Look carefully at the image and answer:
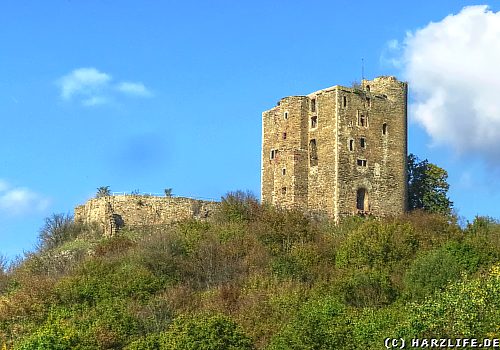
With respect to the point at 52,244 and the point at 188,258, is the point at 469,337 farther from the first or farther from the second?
the point at 52,244

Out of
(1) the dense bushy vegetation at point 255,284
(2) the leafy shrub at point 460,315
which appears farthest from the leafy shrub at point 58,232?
(2) the leafy shrub at point 460,315

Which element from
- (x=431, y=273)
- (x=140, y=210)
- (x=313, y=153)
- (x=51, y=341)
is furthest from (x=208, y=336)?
(x=313, y=153)

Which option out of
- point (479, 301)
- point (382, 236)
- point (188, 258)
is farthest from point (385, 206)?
point (479, 301)

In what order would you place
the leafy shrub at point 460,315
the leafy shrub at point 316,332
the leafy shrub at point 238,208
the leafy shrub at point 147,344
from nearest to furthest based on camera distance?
the leafy shrub at point 460,315
the leafy shrub at point 316,332
the leafy shrub at point 147,344
the leafy shrub at point 238,208

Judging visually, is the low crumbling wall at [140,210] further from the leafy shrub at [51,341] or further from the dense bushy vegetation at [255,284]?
the leafy shrub at [51,341]

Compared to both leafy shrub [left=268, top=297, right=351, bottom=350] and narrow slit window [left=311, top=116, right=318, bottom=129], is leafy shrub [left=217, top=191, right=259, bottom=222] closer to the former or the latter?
narrow slit window [left=311, top=116, right=318, bottom=129]

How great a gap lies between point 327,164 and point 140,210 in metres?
10.6

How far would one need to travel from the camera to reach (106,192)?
5475cm

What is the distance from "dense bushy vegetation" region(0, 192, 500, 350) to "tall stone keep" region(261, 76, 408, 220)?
5.43 feet

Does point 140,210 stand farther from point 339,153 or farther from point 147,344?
point 147,344

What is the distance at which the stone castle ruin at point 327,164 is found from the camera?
170 feet

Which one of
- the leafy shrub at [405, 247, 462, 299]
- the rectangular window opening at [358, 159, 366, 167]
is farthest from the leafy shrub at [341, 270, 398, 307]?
the rectangular window opening at [358, 159, 366, 167]

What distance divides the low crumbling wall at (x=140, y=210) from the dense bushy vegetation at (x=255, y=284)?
1077mm

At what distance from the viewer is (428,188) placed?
187 feet
